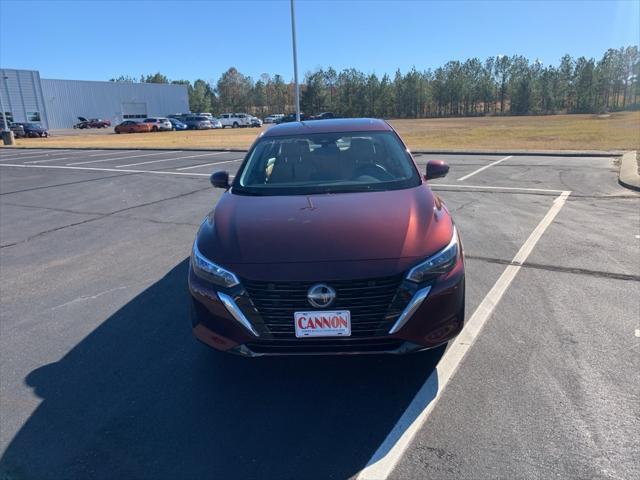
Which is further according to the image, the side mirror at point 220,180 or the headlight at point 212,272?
the side mirror at point 220,180

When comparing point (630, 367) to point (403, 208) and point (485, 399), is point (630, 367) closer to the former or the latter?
point (485, 399)

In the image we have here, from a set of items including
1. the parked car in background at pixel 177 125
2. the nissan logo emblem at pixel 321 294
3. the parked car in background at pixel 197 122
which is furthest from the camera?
the parked car in background at pixel 197 122

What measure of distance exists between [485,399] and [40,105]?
2825 inches

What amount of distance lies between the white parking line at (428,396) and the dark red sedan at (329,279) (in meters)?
0.36

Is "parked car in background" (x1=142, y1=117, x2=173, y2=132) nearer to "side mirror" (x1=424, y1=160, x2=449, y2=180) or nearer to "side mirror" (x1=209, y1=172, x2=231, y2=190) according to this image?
"side mirror" (x1=209, y1=172, x2=231, y2=190)

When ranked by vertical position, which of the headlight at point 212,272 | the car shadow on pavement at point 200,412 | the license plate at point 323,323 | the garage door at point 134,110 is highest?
the garage door at point 134,110

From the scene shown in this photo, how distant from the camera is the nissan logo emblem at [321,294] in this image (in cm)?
278

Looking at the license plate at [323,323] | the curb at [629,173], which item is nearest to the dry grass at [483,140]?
the curb at [629,173]

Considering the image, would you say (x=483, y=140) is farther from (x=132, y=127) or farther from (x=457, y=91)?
(x=457, y=91)

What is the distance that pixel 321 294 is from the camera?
278 centimetres

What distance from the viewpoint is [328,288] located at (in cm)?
278

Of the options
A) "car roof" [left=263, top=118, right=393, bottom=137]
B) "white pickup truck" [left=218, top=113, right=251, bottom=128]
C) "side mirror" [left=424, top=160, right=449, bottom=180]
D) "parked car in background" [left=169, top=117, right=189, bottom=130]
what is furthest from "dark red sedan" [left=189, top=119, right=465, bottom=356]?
"white pickup truck" [left=218, top=113, right=251, bottom=128]

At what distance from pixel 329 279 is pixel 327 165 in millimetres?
1804

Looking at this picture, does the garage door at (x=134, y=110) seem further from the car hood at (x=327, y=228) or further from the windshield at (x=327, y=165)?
the car hood at (x=327, y=228)
